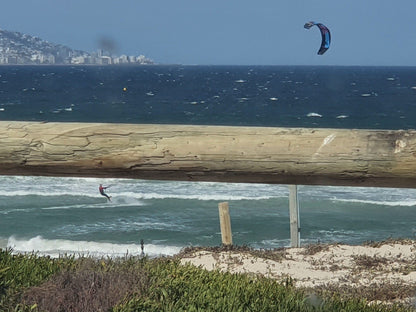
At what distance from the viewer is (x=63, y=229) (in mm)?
18562

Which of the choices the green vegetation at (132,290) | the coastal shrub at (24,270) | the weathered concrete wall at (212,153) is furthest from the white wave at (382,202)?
the weathered concrete wall at (212,153)

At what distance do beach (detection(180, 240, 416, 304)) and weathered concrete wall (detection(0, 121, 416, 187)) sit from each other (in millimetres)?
4941

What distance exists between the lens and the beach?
8.30 metres

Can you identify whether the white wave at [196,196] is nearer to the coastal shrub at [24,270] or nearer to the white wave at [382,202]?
the white wave at [382,202]

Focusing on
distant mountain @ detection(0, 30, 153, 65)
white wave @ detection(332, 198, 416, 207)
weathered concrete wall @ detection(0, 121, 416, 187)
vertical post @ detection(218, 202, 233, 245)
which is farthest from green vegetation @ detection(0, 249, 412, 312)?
distant mountain @ detection(0, 30, 153, 65)

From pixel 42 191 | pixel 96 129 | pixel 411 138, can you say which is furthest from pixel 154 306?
pixel 42 191

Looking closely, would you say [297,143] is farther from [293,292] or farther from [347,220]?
[347,220]

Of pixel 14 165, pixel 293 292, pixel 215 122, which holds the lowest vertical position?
pixel 215 122

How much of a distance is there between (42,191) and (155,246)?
8.14m

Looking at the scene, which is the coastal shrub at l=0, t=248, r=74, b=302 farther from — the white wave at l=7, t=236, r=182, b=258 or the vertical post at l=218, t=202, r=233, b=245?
the white wave at l=7, t=236, r=182, b=258

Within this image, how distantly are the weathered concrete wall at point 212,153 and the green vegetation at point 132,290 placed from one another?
562mm

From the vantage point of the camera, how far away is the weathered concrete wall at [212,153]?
2.66m

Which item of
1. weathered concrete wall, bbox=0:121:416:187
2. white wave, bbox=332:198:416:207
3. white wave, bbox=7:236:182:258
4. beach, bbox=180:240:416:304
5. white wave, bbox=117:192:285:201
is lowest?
white wave, bbox=332:198:416:207

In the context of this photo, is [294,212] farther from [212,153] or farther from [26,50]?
[26,50]
